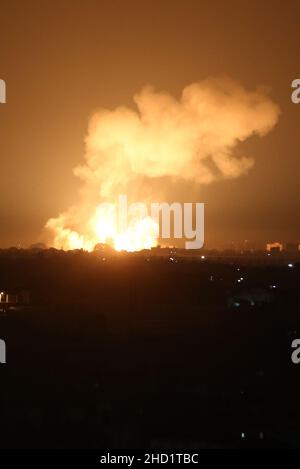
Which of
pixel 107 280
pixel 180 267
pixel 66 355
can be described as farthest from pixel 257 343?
pixel 180 267

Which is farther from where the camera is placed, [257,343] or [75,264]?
[75,264]
